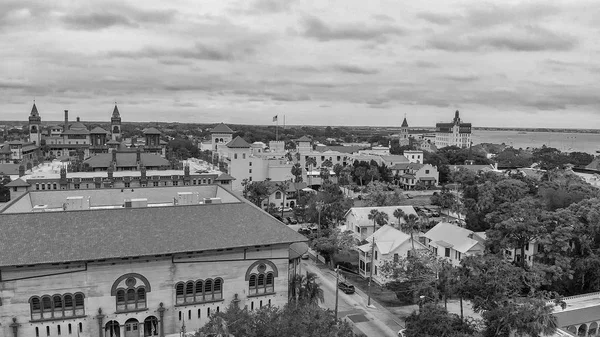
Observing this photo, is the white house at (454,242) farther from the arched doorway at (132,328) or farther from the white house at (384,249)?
the arched doorway at (132,328)

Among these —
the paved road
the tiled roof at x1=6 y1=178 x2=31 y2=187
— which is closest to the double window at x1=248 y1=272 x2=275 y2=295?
the paved road

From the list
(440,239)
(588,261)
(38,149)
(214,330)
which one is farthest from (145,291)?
(38,149)

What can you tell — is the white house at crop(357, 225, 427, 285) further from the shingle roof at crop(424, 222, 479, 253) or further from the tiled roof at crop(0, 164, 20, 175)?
the tiled roof at crop(0, 164, 20, 175)

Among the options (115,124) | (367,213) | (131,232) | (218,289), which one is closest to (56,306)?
(131,232)

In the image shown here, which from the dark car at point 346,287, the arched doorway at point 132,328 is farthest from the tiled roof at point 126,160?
the arched doorway at point 132,328

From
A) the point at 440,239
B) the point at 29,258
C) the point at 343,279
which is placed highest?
the point at 29,258

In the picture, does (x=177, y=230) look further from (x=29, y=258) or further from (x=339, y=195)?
(x=339, y=195)

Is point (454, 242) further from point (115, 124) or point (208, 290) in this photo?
point (115, 124)
